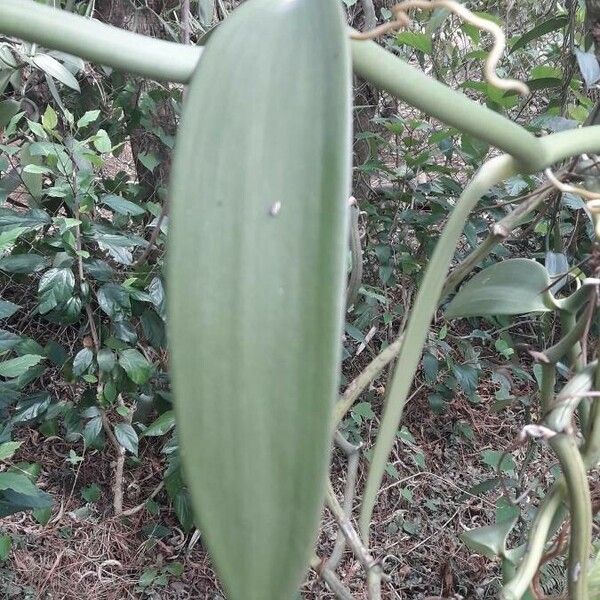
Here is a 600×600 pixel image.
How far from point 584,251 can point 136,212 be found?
2.25 feet

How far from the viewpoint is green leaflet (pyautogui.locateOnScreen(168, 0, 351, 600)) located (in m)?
0.14

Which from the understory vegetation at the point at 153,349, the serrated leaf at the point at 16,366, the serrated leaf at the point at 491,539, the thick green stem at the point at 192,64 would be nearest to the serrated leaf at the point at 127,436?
the understory vegetation at the point at 153,349

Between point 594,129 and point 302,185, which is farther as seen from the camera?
point 594,129

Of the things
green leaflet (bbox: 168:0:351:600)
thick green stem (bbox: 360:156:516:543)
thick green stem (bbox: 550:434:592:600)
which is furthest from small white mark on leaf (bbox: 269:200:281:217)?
thick green stem (bbox: 550:434:592:600)

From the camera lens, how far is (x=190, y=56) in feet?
0.61

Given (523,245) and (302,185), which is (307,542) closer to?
(302,185)

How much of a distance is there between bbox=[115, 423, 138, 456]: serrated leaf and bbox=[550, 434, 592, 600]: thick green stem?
0.71 metres

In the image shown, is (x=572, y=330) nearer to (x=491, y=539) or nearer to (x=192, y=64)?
(x=491, y=539)

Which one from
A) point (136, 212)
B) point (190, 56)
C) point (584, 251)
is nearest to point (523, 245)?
point (584, 251)

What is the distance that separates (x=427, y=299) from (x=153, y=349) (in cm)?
80

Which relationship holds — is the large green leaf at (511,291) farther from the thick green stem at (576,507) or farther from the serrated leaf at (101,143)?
the serrated leaf at (101,143)

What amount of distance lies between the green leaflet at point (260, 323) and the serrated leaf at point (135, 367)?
2.42ft

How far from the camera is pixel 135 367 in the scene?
853 mm

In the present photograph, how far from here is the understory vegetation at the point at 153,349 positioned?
31.0 inches
